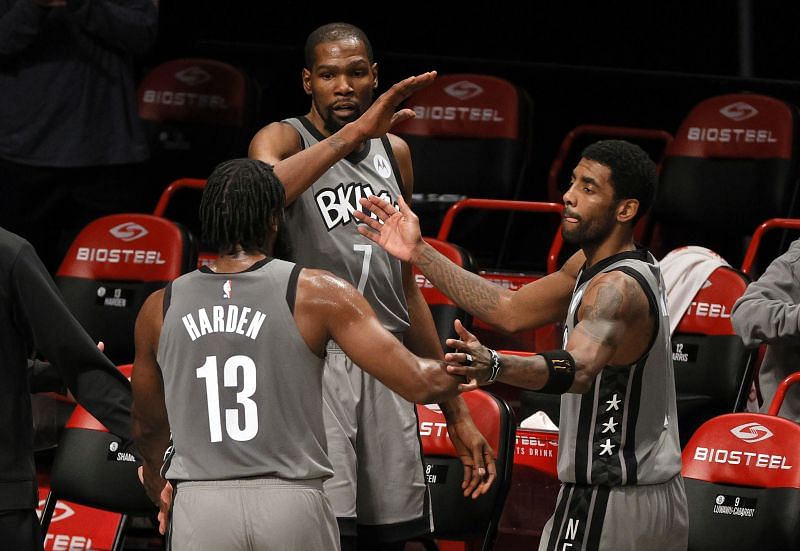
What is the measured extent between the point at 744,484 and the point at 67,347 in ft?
7.83

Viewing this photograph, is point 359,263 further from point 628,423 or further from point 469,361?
point 628,423

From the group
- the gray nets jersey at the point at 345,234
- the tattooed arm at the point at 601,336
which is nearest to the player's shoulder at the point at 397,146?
the gray nets jersey at the point at 345,234

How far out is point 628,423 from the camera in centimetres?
407

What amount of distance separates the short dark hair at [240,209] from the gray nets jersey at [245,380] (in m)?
0.09

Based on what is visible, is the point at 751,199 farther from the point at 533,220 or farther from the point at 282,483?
the point at 282,483

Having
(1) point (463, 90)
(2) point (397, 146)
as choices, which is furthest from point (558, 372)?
(1) point (463, 90)

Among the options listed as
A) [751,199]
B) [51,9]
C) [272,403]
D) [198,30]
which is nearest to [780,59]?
[751,199]

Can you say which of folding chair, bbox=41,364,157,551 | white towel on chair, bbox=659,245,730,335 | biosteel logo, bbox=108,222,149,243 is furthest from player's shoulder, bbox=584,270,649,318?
biosteel logo, bbox=108,222,149,243

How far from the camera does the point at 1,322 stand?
366cm

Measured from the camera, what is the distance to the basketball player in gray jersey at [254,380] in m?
3.47

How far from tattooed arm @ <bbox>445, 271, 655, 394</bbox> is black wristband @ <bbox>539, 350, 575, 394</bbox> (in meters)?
0.01

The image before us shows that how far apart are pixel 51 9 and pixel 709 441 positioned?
356cm

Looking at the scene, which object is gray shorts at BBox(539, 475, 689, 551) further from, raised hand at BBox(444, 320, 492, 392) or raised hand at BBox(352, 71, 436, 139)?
raised hand at BBox(352, 71, 436, 139)

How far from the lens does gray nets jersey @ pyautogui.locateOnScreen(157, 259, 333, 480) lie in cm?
348
